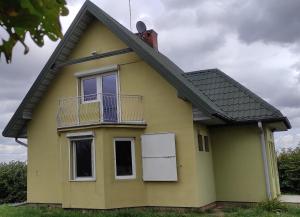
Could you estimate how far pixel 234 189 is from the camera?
1300cm

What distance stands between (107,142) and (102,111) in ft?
3.52

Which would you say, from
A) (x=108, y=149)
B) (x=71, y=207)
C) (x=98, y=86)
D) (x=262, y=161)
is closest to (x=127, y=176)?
(x=108, y=149)

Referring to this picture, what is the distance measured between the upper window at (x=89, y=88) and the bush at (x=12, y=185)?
22.0ft

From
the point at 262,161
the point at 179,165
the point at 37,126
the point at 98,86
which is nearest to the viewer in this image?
the point at 179,165

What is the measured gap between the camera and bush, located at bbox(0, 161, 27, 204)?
17.8 m

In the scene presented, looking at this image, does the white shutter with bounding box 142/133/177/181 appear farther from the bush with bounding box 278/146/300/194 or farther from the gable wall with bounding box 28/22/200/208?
the bush with bounding box 278/146/300/194

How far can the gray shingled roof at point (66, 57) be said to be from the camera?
1147 cm

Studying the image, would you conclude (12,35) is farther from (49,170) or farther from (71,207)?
(49,170)

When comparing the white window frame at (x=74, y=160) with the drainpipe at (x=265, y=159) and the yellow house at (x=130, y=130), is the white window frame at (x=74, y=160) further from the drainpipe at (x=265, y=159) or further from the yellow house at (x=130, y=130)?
the drainpipe at (x=265, y=159)

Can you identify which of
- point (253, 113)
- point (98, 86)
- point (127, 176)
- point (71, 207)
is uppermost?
point (98, 86)

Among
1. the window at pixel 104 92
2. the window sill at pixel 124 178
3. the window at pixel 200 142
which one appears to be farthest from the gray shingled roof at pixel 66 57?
the window sill at pixel 124 178

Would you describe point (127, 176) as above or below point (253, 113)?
below

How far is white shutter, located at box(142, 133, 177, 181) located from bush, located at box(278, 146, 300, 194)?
7.43m

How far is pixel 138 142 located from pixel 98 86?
8.94 feet
